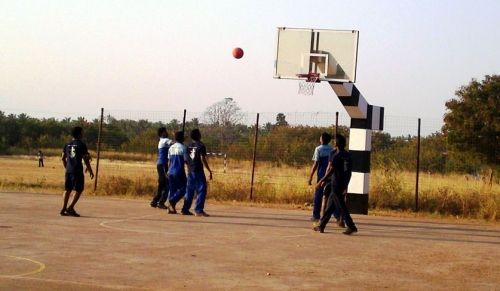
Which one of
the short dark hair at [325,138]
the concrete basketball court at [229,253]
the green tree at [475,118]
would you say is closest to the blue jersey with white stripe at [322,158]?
the short dark hair at [325,138]

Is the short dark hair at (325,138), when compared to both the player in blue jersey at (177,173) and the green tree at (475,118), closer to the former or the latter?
the player in blue jersey at (177,173)

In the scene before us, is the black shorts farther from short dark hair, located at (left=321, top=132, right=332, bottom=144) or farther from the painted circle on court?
short dark hair, located at (left=321, top=132, right=332, bottom=144)

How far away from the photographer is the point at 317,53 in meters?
16.4

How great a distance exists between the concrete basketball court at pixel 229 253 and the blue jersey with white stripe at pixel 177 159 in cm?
99

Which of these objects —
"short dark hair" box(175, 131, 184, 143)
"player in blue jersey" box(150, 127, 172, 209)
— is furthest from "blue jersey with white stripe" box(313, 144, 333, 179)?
"player in blue jersey" box(150, 127, 172, 209)

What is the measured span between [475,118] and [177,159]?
54.7 ft

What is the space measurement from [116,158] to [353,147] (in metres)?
12.6

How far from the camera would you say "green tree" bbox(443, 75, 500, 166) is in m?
25.3

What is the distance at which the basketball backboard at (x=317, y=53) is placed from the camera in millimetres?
16156

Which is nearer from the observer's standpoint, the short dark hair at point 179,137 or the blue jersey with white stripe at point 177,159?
the blue jersey with white stripe at point 177,159

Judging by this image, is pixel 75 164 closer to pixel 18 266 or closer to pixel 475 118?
pixel 18 266

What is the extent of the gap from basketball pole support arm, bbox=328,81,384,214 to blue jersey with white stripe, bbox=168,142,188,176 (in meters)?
3.94

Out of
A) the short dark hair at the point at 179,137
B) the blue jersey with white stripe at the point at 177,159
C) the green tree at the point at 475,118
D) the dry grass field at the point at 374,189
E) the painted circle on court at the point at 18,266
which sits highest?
the green tree at the point at 475,118

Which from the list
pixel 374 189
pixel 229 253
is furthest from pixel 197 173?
pixel 374 189
